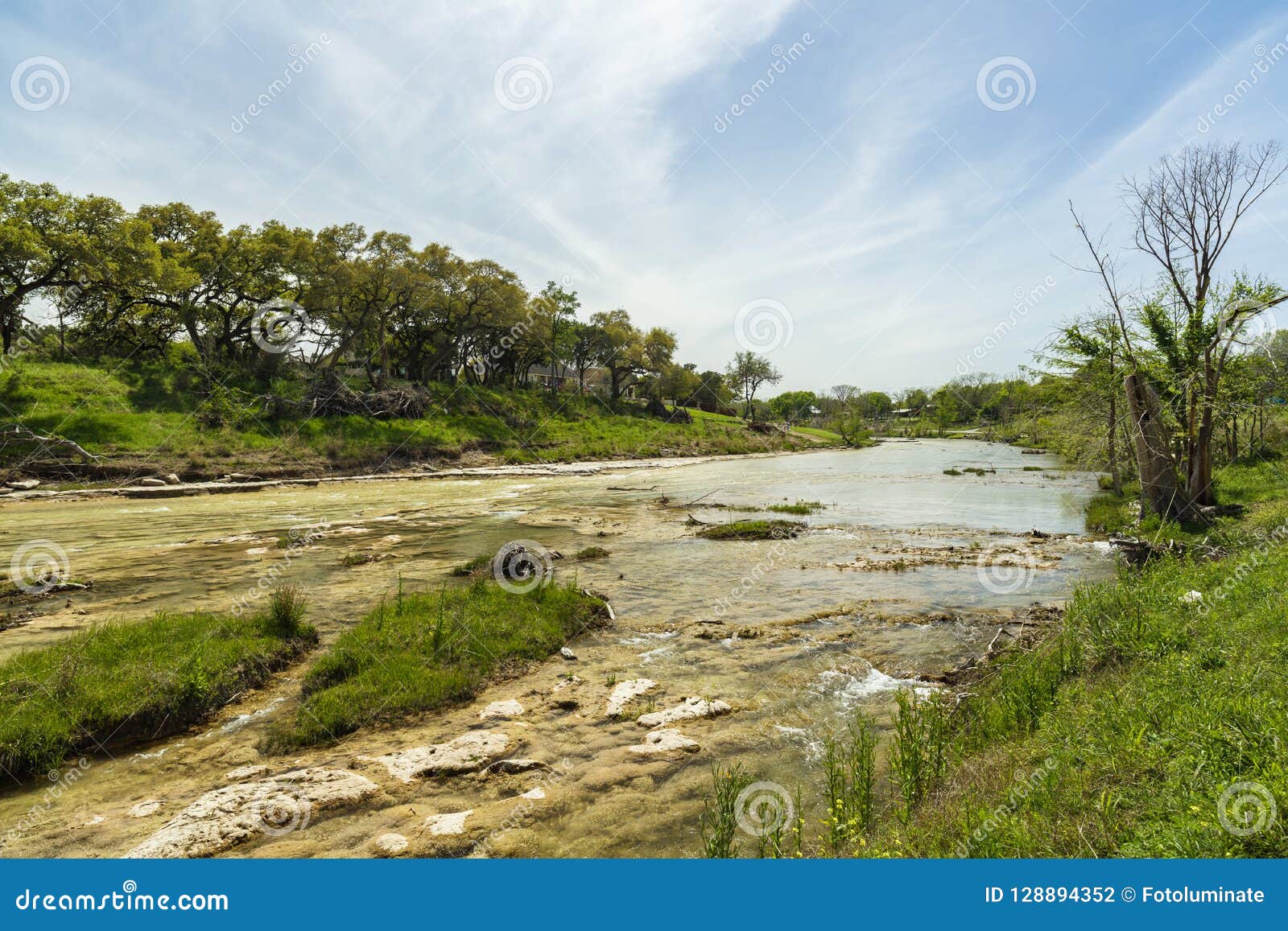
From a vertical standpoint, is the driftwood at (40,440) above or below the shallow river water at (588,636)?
above

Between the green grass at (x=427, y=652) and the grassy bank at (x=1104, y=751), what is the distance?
4.55 m

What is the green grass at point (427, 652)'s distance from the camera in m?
7.90

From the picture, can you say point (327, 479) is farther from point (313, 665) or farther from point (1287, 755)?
point (1287, 755)

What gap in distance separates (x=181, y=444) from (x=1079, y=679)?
5052 cm

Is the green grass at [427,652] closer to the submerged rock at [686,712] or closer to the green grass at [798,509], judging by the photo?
the submerged rock at [686,712]

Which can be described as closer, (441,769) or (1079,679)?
(441,769)

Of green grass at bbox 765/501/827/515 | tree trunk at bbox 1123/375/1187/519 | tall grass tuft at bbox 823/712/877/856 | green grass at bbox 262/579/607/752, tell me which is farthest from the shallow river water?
tree trunk at bbox 1123/375/1187/519

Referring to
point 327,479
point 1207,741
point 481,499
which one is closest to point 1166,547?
point 1207,741

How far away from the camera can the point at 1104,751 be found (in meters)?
5.49

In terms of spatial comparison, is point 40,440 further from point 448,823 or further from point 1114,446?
point 1114,446

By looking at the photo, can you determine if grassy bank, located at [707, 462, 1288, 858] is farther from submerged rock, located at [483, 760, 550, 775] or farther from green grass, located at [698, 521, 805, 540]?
green grass, located at [698, 521, 805, 540]

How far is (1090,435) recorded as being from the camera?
29.0 m

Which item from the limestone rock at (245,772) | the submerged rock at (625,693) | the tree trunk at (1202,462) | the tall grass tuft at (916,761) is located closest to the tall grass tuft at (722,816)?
the tall grass tuft at (916,761)

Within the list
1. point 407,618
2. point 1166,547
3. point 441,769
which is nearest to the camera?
point 441,769
